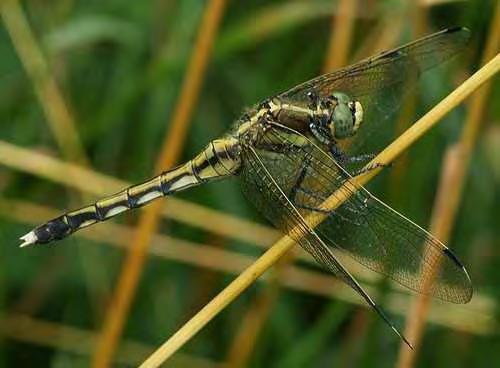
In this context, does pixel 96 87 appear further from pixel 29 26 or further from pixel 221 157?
pixel 221 157

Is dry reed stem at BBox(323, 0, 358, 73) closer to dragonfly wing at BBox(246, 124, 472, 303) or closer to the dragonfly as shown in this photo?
the dragonfly

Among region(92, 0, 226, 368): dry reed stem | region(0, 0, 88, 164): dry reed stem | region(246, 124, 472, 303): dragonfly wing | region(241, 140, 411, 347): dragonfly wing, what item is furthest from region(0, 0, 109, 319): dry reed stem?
region(246, 124, 472, 303): dragonfly wing

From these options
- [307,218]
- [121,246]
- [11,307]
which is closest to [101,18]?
[121,246]

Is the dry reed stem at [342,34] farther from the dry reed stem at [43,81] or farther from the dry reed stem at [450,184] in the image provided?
the dry reed stem at [43,81]

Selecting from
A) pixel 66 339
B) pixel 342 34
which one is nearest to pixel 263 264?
pixel 342 34

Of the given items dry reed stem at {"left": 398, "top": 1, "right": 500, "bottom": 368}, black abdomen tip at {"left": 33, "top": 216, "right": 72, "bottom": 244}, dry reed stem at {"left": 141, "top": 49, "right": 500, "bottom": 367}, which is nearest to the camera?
dry reed stem at {"left": 141, "top": 49, "right": 500, "bottom": 367}

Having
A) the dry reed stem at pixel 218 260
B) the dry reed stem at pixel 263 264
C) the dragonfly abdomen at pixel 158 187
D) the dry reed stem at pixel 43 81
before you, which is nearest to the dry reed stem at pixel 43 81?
the dry reed stem at pixel 43 81
